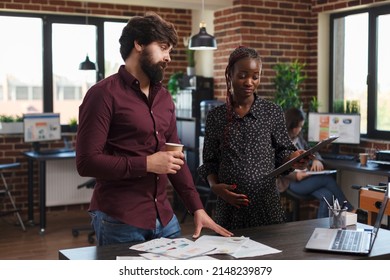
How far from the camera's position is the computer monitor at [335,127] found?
5.65m

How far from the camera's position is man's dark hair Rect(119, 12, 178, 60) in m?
2.06

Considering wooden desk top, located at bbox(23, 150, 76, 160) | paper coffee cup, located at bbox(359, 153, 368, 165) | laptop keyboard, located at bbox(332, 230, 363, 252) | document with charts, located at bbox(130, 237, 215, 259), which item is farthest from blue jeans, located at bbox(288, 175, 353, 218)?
document with charts, located at bbox(130, 237, 215, 259)

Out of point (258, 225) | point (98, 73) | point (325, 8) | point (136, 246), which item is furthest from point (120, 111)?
point (98, 73)

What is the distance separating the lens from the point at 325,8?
6094 mm

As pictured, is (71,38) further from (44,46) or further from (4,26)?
(4,26)

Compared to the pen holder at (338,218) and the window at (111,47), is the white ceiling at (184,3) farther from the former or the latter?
the pen holder at (338,218)

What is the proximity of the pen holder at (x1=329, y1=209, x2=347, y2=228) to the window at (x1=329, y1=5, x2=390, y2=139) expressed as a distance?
140 inches

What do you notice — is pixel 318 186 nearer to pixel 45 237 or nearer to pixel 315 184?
pixel 315 184

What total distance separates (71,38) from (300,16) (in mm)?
2689

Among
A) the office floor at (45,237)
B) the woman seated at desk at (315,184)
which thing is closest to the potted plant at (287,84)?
the woman seated at desk at (315,184)

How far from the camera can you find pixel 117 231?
2094 mm

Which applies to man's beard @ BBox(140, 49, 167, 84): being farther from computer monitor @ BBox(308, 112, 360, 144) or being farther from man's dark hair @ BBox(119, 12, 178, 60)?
computer monitor @ BBox(308, 112, 360, 144)

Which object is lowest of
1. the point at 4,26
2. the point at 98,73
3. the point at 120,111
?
the point at 120,111
